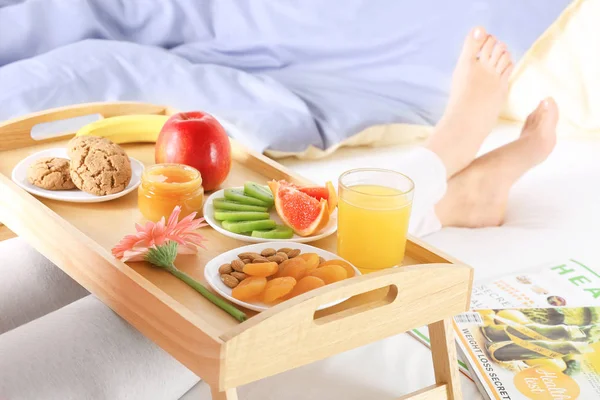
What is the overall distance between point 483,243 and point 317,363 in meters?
0.56

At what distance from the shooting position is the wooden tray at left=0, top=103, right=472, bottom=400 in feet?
2.56

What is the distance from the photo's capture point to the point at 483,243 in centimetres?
158

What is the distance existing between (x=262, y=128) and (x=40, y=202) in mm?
801

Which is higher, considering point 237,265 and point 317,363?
point 237,265

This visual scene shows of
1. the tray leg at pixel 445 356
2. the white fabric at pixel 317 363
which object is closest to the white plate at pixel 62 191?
the white fabric at pixel 317 363

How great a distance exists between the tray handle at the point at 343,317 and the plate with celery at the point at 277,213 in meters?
0.16

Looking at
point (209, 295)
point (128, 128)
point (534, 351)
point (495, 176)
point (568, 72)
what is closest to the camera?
point (209, 295)

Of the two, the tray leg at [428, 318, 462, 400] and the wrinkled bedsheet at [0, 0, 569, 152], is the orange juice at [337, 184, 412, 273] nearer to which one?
the tray leg at [428, 318, 462, 400]

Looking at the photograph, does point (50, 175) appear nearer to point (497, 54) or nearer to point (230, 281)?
point (230, 281)

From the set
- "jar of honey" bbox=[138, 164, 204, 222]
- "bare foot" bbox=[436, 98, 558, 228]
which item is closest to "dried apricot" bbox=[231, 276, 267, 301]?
"jar of honey" bbox=[138, 164, 204, 222]

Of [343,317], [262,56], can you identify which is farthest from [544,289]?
[262,56]

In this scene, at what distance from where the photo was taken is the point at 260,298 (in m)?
0.88

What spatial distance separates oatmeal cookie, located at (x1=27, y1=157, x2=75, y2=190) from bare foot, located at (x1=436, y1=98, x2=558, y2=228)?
83 centimetres

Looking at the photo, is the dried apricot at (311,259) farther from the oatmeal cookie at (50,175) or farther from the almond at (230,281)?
the oatmeal cookie at (50,175)
